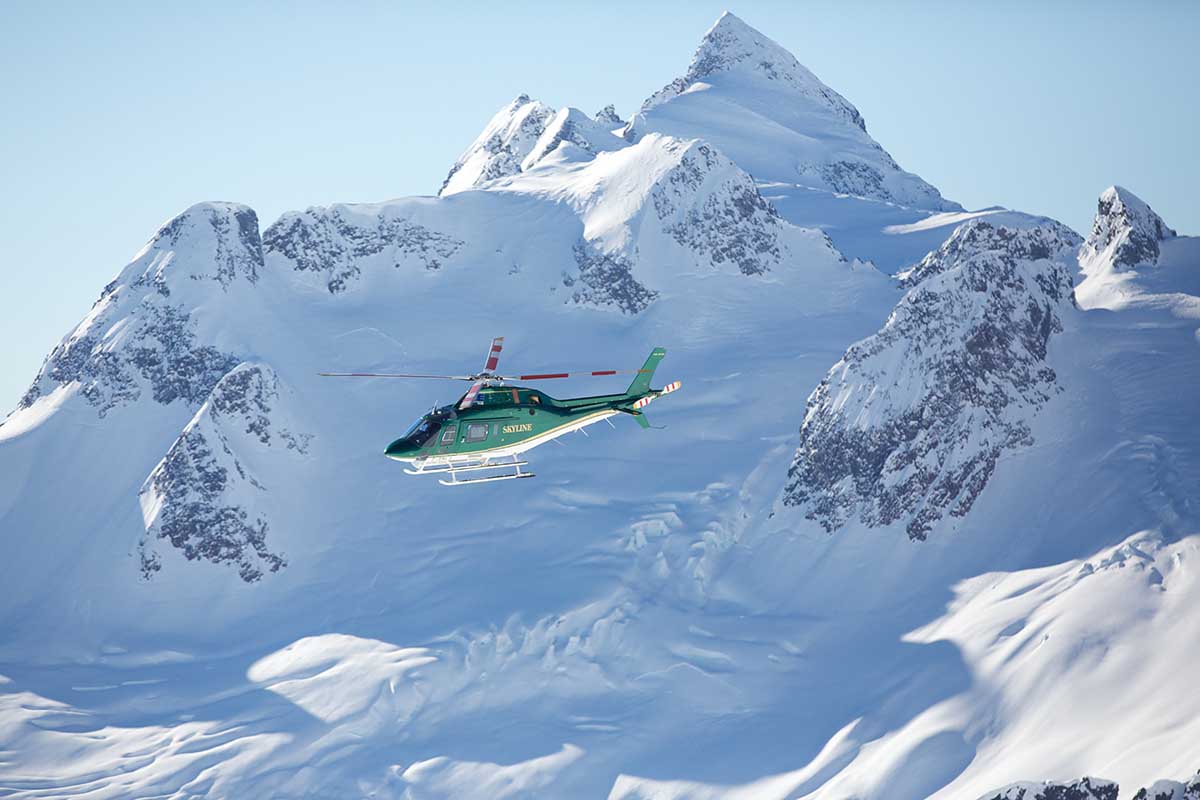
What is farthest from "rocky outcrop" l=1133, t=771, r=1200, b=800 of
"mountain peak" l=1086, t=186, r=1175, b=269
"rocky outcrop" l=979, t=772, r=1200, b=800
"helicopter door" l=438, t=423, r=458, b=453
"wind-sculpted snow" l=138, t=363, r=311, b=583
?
"wind-sculpted snow" l=138, t=363, r=311, b=583

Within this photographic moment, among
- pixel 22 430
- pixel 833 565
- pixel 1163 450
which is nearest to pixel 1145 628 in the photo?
pixel 1163 450

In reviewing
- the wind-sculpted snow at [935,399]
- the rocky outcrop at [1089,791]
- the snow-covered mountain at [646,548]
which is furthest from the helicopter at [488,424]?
the wind-sculpted snow at [935,399]

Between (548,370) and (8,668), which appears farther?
(548,370)

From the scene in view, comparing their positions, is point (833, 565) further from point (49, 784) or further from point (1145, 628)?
point (49, 784)

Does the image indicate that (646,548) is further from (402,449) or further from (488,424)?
(402,449)

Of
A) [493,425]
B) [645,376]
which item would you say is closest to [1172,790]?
[645,376]

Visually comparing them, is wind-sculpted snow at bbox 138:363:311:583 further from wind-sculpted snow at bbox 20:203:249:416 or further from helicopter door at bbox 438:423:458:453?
helicopter door at bbox 438:423:458:453
